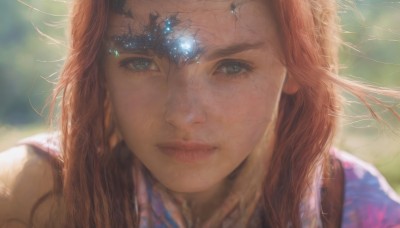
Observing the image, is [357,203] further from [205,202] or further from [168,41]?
[168,41]

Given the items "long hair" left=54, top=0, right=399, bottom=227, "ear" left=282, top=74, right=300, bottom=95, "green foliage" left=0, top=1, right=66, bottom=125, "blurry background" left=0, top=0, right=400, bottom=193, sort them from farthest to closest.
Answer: "green foliage" left=0, top=1, right=66, bottom=125 < "blurry background" left=0, top=0, right=400, bottom=193 < "ear" left=282, top=74, right=300, bottom=95 < "long hair" left=54, top=0, right=399, bottom=227

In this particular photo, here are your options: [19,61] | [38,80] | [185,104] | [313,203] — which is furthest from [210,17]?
[19,61]

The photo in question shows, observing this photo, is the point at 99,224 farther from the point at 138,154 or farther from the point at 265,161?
the point at 265,161

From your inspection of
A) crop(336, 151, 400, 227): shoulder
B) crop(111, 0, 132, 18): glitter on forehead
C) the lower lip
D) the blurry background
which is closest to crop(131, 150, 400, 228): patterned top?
crop(336, 151, 400, 227): shoulder

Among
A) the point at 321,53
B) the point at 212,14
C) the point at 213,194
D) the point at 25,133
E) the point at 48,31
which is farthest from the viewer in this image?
the point at 48,31

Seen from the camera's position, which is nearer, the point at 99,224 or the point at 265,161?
the point at 99,224

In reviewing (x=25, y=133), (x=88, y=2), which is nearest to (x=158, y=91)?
(x=88, y=2)

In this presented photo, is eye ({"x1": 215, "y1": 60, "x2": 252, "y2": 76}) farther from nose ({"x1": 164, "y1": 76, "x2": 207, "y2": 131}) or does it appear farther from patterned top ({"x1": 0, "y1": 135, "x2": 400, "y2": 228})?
patterned top ({"x1": 0, "y1": 135, "x2": 400, "y2": 228})

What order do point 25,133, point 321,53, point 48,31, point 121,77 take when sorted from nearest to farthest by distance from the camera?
point 121,77 < point 321,53 < point 25,133 < point 48,31
